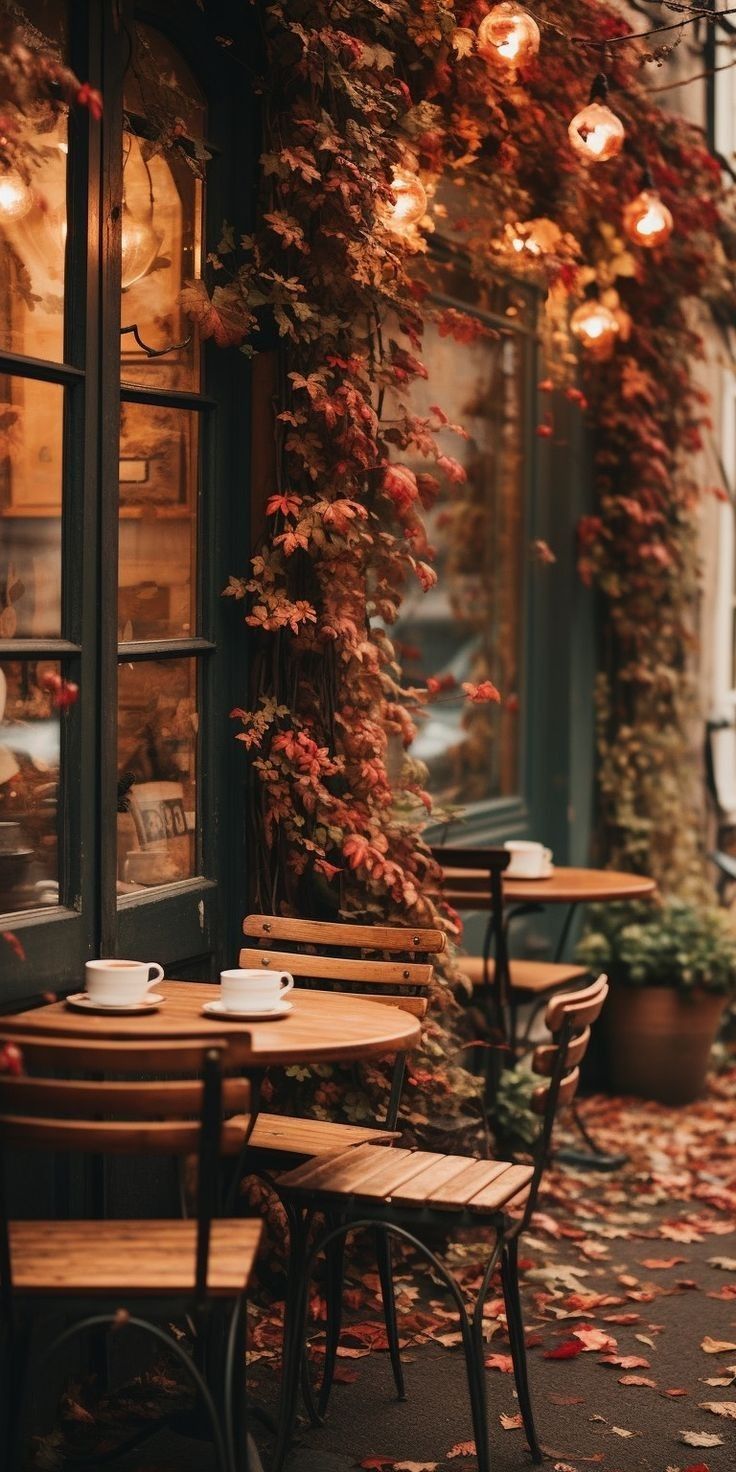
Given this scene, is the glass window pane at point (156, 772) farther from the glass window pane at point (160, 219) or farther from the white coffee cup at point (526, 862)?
the white coffee cup at point (526, 862)

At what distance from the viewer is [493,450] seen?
7.81 metres

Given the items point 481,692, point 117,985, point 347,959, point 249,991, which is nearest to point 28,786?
point 117,985

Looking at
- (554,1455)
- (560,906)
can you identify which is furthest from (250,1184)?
(560,906)

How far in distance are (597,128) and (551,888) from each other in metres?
2.56

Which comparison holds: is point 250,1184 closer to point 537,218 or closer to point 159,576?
point 159,576

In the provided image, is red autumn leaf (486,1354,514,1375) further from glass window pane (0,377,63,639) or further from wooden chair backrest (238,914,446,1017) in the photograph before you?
glass window pane (0,377,63,639)

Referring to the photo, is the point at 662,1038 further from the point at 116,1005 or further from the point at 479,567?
the point at 116,1005

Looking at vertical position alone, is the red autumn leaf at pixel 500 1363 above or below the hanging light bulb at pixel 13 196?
below

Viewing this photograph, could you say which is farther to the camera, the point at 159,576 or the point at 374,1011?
the point at 159,576

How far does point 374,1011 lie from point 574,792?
4.28 metres

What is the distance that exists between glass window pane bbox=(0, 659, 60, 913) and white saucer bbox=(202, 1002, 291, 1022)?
24.8 inches

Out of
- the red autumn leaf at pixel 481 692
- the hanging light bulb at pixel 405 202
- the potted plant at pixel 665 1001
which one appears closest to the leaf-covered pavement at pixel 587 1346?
the potted plant at pixel 665 1001

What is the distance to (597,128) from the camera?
Answer: 5.68 m

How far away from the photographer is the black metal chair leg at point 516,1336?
3.99 metres
